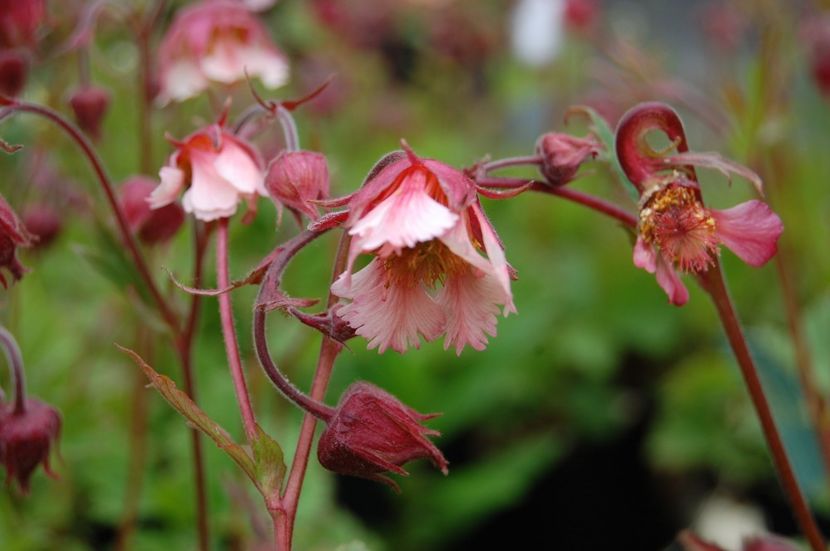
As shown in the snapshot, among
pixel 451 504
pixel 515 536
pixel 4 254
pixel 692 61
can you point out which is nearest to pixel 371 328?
pixel 4 254

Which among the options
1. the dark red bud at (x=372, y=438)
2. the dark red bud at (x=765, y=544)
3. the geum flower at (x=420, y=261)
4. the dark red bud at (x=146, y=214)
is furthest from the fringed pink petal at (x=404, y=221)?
the dark red bud at (x=765, y=544)

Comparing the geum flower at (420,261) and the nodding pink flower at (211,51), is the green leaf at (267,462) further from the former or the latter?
the nodding pink flower at (211,51)

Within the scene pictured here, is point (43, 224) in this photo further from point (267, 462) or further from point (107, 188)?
point (267, 462)

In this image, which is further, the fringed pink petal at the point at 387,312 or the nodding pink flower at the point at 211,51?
the nodding pink flower at the point at 211,51

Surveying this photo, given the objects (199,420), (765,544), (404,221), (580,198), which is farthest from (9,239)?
(765,544)

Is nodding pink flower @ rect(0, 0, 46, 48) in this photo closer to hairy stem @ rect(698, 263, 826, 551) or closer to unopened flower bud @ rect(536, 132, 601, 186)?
unopened flower bud @ rect(536, 132, 601, 186)

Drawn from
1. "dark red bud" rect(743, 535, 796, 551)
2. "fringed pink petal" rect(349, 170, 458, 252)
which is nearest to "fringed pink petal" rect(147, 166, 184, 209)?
"fringed pink petal" rect(349, 170, 458, 252)

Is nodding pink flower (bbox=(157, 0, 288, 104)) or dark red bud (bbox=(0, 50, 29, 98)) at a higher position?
nodding pink flower (bbox=(157, 0, 288, 104))
